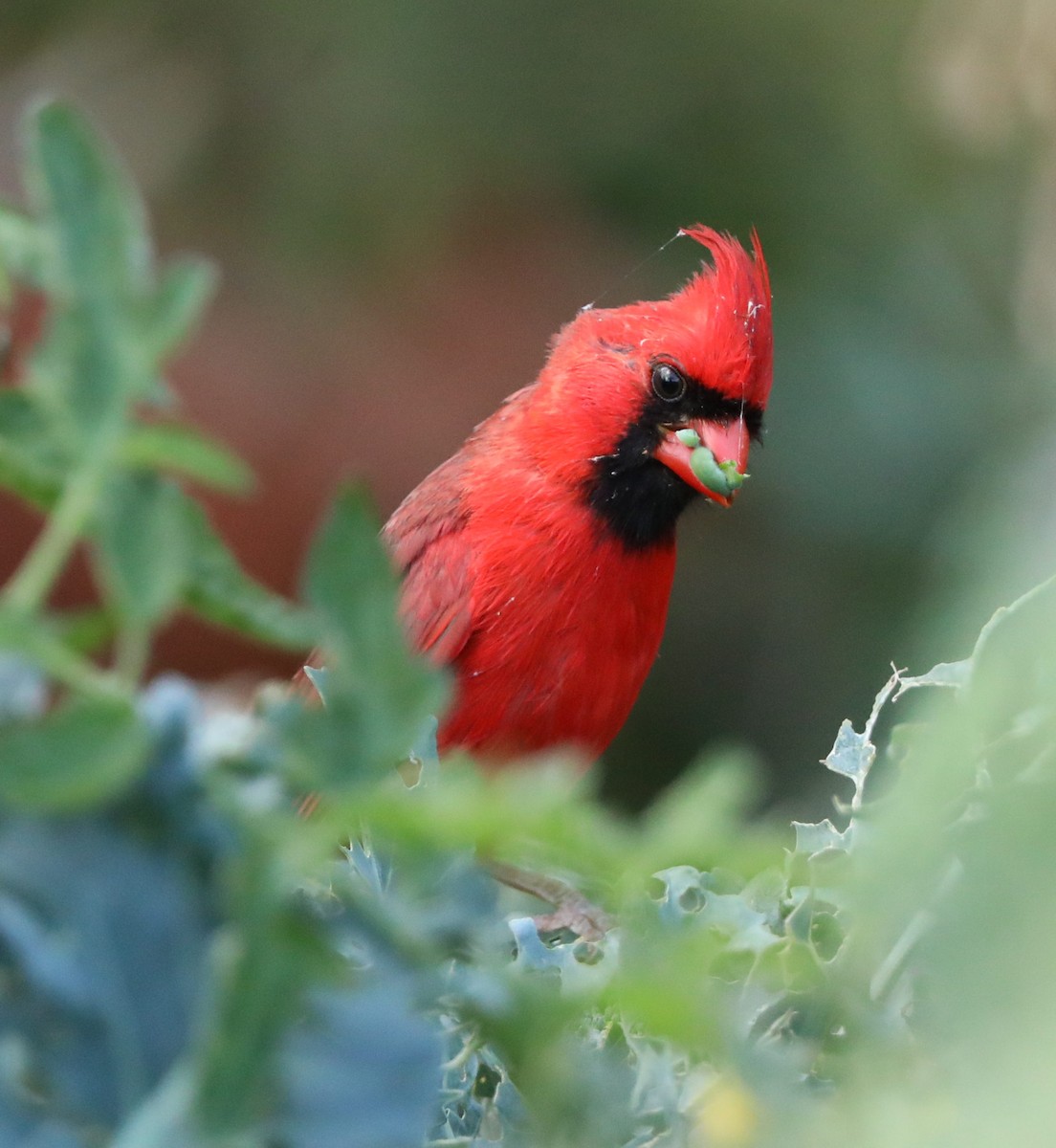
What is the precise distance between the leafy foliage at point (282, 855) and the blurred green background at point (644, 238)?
3.13m

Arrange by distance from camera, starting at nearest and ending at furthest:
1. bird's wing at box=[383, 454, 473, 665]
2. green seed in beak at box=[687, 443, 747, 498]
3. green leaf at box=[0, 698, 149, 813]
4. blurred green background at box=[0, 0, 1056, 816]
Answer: green leaf at box=[0, 698, 149, 813] < green seed in beak at box=[687, 443, 747, 498] < bird's wing at box=[383, 454, 473, 665] < blurred green background at box=[0, 0, 1056, 816]

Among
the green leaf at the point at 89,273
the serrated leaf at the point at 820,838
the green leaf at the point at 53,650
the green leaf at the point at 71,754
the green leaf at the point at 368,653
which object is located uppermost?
the serrated leaf at the point at 820,838

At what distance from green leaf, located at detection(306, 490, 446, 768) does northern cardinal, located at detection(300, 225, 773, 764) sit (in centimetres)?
154

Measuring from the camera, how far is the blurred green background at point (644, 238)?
3850mm

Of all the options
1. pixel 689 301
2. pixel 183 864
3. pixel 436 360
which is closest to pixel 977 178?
pixel 436 360

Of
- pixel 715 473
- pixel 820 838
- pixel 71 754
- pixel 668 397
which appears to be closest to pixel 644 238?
pixel 668 397

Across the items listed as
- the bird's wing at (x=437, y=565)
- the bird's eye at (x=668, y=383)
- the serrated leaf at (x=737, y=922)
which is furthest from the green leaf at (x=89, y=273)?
→ the bird's eye at (x=668, y=383)

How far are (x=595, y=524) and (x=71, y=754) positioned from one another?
66.8 inches

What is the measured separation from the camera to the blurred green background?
385 cm

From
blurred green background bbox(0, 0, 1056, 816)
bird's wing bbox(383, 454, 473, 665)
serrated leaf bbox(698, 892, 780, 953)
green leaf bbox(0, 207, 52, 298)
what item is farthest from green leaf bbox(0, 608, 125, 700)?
blurred green background bbox(0, 0, 1056, 816)

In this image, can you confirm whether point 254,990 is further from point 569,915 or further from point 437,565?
point 437,565

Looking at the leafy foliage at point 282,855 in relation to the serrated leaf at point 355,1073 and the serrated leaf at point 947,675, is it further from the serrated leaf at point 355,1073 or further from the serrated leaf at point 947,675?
the serrated leaf at point 947,675

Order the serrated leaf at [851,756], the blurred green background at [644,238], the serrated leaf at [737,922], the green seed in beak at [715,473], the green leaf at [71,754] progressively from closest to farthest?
the green leaf at [71,754]
the serrated leaf at [737,922]
the serrated leaf at [851,756]
the green seed in beak at [715,473]
the blurred green background at [644,238]

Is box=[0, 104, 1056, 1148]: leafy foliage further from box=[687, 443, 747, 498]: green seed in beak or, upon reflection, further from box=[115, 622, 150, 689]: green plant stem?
box=[687, 443, 747, 498]: green seed in beak
